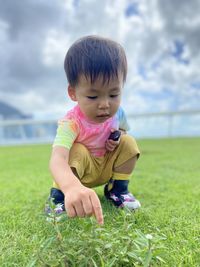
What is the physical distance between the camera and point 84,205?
93cm

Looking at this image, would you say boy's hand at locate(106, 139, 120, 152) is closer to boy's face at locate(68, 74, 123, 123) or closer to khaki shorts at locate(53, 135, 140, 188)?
khaki shorts at locate(53, 135, 140, 188)

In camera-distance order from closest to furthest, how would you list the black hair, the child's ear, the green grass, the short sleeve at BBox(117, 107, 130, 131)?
the green grass, the black hair, the child's ear, the short sleeve at BBox(117, 107, 130, 131)

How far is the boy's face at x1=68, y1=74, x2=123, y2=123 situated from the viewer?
1.32 m

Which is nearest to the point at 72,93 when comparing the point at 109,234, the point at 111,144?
the point at 111,144

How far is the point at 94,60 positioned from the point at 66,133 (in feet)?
1.29

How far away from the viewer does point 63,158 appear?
4.43 ft

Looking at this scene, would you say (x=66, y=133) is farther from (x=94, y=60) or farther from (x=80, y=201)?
(x=80, y=201)

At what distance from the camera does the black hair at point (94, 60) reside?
51.3 inches

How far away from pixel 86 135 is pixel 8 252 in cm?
74

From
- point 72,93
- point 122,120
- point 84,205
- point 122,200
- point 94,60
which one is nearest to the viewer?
point 84,205

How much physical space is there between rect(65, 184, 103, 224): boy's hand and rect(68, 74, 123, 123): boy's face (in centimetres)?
50

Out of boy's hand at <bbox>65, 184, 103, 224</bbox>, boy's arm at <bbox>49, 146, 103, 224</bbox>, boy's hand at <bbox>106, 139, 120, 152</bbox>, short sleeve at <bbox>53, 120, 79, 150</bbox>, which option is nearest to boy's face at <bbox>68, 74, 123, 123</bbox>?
short sleeve at <bbox>53, 120, 79, 150</bbox>

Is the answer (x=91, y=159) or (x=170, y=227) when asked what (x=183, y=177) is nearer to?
(x=91, y=159)

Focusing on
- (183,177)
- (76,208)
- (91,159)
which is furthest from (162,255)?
(183,177)
